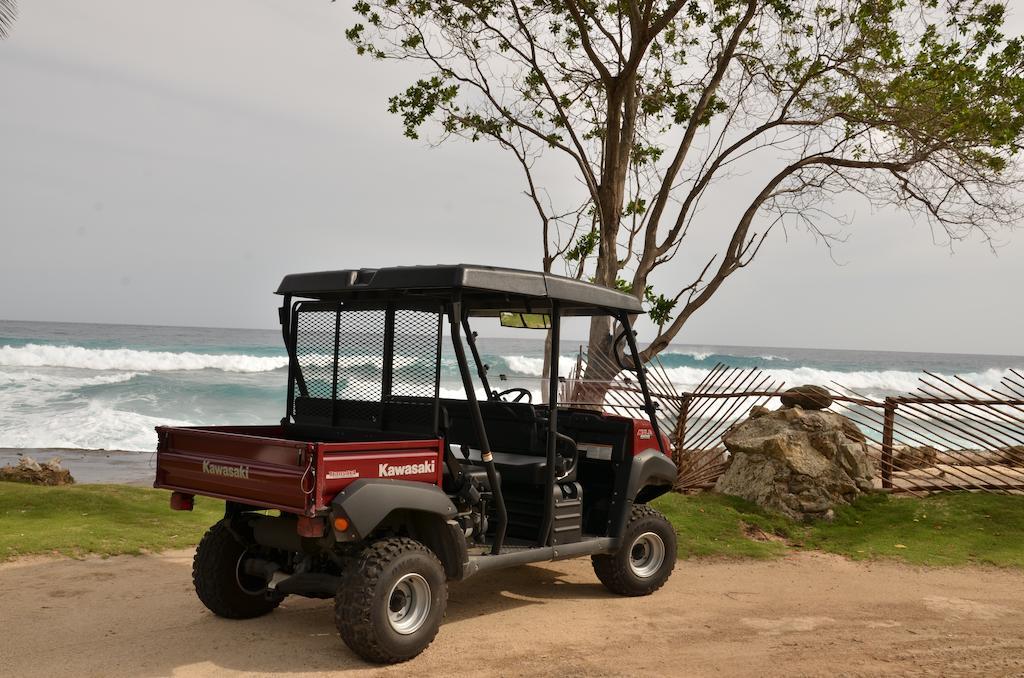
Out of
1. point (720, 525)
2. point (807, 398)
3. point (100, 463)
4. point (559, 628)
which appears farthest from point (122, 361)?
point (559, 628)

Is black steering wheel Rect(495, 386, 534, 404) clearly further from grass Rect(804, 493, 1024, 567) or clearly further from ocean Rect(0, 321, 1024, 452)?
grass Rect(804, 493, 1024, 567)

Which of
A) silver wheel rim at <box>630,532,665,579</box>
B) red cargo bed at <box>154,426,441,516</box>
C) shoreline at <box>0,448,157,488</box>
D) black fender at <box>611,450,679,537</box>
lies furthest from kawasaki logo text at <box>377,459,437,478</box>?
shoreline at <box>0,448,157,488</box>

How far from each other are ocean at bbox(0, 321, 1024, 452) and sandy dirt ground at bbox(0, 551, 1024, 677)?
175cm

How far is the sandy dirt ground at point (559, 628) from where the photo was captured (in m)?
5.59

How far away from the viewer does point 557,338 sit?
662 cm

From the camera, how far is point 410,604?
224 inches

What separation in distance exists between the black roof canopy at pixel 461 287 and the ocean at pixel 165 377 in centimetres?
44

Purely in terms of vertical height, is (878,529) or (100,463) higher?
(878,529)

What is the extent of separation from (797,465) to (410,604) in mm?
6673

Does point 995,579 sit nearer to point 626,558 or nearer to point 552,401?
point 626,558

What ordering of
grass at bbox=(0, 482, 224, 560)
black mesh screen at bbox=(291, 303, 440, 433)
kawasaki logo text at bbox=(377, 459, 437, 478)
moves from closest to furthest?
kawasaki logo text at bbox=(377, 459, 437, 478)
black mesh screen at bbox=(291, 303, 440, 433)
grass at bbox=(0, 482, 224, 560)

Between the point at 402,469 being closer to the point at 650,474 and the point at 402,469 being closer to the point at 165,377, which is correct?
the point at 650,474

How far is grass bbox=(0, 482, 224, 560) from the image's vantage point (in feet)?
27.8

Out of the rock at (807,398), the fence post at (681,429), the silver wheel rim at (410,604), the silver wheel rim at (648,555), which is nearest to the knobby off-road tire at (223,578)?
the silver wheel rim at (410,604)
